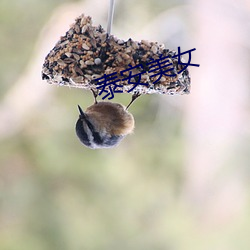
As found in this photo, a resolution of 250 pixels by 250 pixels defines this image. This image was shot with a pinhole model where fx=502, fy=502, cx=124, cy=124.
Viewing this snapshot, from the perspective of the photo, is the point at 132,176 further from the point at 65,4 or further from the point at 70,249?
the point at 65,4

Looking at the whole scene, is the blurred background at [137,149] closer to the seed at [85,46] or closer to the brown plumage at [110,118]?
the brown plumage at [110,118]

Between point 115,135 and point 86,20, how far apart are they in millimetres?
283

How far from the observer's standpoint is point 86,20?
111cm

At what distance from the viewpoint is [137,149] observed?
129 inches

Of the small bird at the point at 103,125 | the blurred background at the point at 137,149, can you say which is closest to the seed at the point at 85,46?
the small bird at the point at 103,125

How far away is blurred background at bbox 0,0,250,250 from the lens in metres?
2.94

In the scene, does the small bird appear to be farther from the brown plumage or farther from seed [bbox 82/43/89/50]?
seed [bbox 82/43/89/50]

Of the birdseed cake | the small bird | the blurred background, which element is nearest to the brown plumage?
the small bird

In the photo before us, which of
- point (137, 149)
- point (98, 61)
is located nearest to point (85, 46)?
point (98, 61)

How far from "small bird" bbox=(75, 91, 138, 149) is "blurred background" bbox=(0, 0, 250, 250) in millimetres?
1680

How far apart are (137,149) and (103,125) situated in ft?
6.92

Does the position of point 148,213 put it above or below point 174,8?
below
